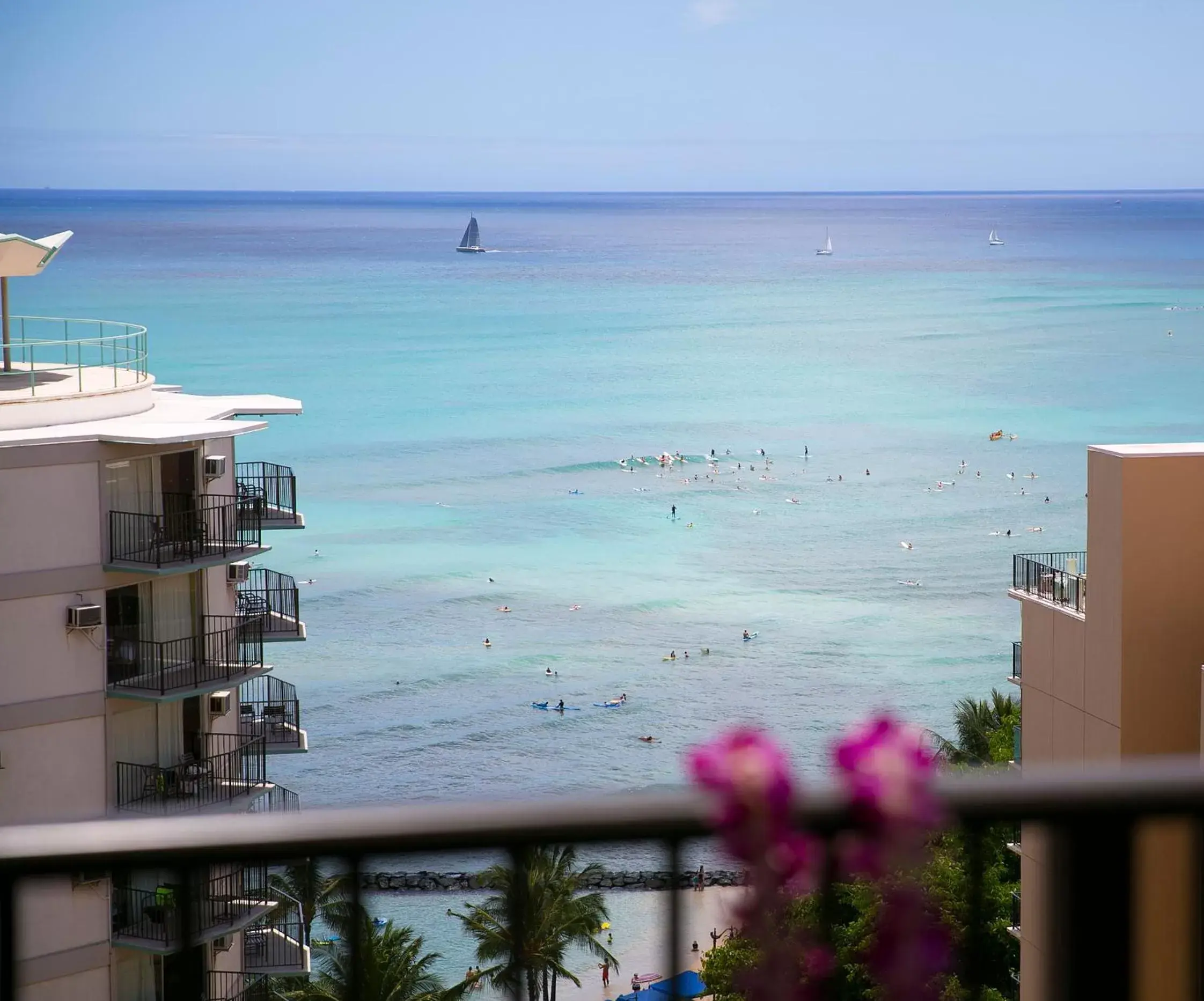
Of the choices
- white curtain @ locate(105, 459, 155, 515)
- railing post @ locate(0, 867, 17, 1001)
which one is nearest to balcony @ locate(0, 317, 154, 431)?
white curtain @ locate(105, 459, 155, 515)

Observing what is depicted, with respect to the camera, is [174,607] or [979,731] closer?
[174,607]

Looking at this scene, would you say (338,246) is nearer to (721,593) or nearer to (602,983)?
(721,593)

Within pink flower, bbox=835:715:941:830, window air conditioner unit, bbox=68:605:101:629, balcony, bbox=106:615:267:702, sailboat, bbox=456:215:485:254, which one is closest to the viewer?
pink flower, bbox=835:715:941:830

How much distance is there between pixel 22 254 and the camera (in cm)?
2045

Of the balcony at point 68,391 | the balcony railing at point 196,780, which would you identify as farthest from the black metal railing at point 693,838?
the balcony at point 68,391

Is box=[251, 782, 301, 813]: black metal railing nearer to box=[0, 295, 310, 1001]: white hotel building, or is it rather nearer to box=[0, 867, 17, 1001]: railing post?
box=[0, 295, 310, 1001]: white hotel building

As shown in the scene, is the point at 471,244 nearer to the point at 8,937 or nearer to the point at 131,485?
the point at 131,485

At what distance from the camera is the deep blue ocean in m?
42.7

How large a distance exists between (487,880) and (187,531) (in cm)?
1816

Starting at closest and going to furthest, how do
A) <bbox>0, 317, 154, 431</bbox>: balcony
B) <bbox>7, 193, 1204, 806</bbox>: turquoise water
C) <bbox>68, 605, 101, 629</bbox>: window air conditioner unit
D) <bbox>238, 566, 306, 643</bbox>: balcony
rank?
<bbox>68, 605, 101, 629</bbox>: window air conditioner unit
<bbox>0, 317, 154, 431</bbox>: balcony
<bbox>238, 566, 306, 643</bbox>: balcony
<bbox>7, 193, 1204, 806</bbox>: turquoise water

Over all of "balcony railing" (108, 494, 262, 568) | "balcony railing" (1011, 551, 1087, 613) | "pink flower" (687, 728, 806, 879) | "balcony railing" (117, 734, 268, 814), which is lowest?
"balcony railing" (117, 734, 268, 814)

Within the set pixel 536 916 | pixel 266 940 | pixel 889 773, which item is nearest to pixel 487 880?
pixel 536 916

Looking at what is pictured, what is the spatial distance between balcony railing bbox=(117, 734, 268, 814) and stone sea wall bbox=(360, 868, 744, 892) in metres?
17.0

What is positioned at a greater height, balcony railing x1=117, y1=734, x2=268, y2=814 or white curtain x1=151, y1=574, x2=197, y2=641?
white curtain x1=151, y1=574, x2=197, y2=641
